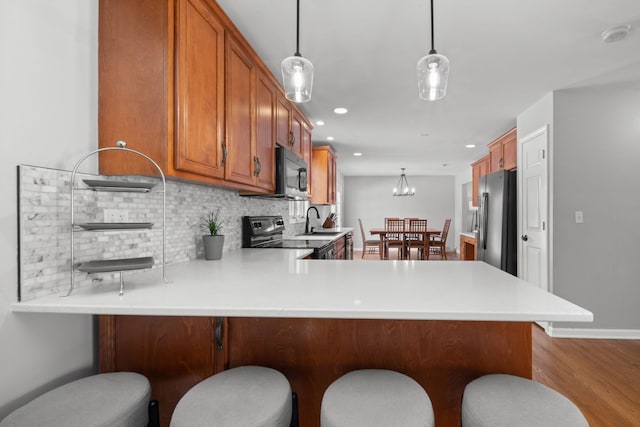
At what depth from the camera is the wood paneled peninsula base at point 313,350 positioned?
1.27m

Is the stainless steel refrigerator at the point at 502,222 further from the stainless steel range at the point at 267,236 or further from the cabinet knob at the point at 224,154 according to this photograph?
the cabinet knob at the point at 224,154

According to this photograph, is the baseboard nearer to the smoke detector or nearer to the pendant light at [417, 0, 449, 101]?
the smoke detector

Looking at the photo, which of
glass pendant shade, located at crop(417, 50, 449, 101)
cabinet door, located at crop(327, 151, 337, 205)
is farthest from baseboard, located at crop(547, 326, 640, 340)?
cabinet door, located at crop(327, 151, 337, 205)

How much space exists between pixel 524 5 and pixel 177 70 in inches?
69.5

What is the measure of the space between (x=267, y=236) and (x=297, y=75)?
76.4 inches

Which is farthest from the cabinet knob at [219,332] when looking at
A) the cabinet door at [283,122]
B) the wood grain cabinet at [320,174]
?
the wood grain cabinet at [320,174]

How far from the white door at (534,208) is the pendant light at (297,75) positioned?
9.11ft

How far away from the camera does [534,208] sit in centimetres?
337

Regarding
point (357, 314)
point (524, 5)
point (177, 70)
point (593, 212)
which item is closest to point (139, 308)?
point (357, 314)

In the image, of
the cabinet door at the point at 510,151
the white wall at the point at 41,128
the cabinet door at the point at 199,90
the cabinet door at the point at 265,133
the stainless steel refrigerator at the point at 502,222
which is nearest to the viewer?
the white wall at the point at 41,128

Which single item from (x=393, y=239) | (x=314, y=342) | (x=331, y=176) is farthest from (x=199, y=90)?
(x=393, y=239)

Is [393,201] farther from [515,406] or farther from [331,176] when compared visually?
[515,406]

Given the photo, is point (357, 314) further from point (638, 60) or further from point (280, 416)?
point (638, 60)

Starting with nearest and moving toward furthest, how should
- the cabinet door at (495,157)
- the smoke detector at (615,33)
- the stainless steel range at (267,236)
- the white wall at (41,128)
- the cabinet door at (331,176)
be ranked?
the white wall at (41,128) < the smoke detector at (615,33) < the stainless steel range at (267,236) < the cabinet door at (495,157) < the cabinet door at (331,176)
